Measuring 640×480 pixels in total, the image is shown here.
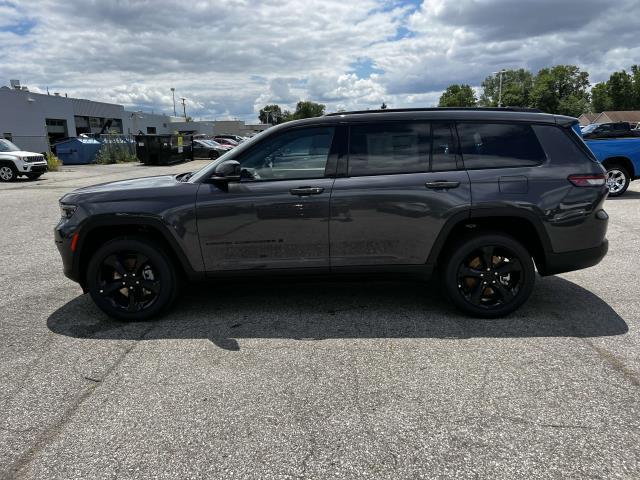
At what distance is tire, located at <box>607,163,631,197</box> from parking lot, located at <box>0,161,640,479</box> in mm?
7012

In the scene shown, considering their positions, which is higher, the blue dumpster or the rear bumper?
the blue dumpster

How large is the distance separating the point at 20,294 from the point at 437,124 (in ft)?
15.5

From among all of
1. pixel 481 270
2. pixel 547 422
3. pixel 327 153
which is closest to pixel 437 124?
pixel 327 153

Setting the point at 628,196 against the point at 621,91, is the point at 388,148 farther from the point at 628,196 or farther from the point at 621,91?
the point at 621,91

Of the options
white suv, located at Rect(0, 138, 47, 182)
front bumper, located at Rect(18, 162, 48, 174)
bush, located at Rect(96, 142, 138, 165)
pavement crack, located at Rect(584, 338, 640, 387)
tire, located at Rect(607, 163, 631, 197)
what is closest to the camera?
pavement crack, located at Rect(584, 338, 640, 387)

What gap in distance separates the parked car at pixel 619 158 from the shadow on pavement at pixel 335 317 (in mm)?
6975

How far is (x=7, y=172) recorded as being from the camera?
18516 millimetres

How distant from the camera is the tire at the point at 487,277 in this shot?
4070mm

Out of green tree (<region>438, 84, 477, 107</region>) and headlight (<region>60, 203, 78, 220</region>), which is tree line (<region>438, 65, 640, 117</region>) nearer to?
green tree (<region>438, 84, 477, 107</region>)

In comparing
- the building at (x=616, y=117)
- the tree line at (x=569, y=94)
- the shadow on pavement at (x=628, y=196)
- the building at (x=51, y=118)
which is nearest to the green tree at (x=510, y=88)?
the tree line at (x=569, y=94)

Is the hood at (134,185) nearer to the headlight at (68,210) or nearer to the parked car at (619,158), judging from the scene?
the headlight at (68,210)

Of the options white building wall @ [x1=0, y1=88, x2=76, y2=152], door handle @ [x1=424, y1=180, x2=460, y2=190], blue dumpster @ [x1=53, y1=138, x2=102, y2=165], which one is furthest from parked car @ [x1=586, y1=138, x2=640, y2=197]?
white building wall @ [x1=0, y1=88, x2=76, y2=152]

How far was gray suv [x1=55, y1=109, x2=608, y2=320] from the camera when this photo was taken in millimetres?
3959

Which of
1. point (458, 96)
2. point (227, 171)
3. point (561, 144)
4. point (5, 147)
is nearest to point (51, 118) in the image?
point (5, 147)
